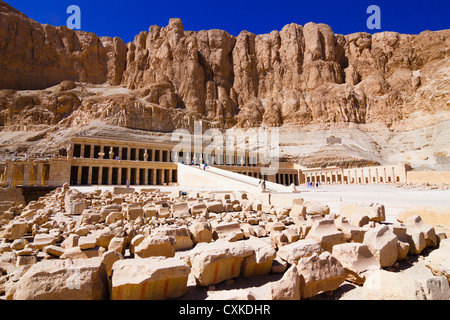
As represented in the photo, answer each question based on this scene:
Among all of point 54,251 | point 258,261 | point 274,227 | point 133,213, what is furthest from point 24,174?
point 258,261

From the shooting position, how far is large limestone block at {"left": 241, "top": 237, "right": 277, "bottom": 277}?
10.9 ft

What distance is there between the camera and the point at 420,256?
4.16m

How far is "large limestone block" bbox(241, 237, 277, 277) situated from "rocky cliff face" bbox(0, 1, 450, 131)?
5355cm

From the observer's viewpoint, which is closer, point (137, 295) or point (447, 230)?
point (137, 295)

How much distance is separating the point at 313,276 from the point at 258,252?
80cm

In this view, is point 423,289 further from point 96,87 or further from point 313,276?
point 96,87

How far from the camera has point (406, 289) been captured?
2.38m

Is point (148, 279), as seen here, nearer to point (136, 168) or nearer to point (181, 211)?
point (181, 211)

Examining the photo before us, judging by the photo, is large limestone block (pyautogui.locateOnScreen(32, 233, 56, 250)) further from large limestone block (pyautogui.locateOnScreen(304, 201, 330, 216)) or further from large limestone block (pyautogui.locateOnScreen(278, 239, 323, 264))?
large limestone block (pyautogui.locateOnScreen(304, 201, 330, 216))

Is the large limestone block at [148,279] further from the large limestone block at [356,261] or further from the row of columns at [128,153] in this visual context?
the row of columns at [128,153]

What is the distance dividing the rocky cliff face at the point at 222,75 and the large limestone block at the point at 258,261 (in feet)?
176

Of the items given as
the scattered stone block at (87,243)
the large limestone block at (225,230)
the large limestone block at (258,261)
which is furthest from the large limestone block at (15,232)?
the large limestone block at (258,261)
